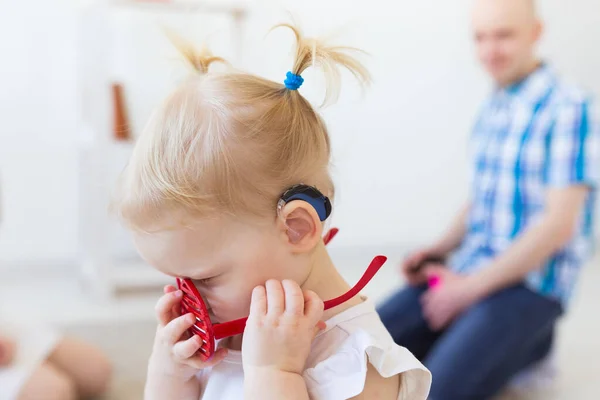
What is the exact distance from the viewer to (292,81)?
26.1 inches

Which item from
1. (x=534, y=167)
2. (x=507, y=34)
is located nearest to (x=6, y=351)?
(x=534, y=167)

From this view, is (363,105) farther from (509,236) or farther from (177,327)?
(177,327)

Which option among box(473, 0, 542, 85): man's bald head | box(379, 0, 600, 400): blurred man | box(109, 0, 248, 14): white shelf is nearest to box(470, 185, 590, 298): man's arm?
box(379, 0, 600, 400): blurred man

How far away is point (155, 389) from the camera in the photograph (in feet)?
2.35

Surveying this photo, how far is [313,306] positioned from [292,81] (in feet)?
0.69

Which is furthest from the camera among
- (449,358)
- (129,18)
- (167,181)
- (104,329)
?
(129,18)

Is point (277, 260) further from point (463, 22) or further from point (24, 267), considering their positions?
point (463, 22)

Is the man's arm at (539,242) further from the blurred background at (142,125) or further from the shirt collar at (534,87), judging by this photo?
the blurred background at (142,125)

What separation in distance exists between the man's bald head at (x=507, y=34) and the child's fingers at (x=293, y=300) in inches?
45.1

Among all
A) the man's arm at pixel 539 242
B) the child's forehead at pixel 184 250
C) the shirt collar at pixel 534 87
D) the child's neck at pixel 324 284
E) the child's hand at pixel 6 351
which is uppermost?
the shirt collar at pixel 534 87

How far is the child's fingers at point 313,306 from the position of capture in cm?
63

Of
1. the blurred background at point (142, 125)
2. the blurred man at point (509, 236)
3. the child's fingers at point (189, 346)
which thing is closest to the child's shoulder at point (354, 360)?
the child's fingers at point (189, 346)

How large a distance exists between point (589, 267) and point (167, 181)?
2.74 m

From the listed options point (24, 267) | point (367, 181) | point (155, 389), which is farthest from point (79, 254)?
point (155, 389)
